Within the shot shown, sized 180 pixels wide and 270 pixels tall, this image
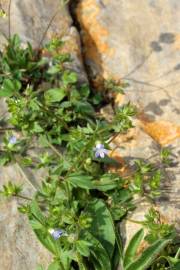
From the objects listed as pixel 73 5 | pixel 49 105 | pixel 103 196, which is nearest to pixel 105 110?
pixel 49 105

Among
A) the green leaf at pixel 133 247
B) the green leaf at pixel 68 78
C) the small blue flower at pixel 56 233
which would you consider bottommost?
the green leaf at pixel 133 247

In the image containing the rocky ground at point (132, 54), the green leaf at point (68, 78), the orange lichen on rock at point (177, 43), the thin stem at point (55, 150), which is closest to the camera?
the thin stem at point (55, 150)

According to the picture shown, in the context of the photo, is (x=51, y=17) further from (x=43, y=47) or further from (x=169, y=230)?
(x=169, y=230)

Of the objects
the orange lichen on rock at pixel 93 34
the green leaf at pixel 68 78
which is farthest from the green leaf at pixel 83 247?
the orange lichen on rock at pixel 93 34

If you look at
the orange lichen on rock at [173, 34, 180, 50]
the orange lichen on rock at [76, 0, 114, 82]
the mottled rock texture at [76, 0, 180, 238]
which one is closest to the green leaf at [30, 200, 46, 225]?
the mottled rock texture at [76, 0, 180, 238]

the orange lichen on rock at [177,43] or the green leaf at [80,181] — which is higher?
the orange lichen on rock at [177,43]

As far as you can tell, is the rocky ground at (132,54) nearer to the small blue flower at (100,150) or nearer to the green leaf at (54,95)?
the green leaf at (54,95)

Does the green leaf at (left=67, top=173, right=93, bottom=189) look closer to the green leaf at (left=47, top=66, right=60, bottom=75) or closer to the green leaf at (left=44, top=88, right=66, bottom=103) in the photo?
the green leaf at (left=44, top=88, right=66, bottom=103)

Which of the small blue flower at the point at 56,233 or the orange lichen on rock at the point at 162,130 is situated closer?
the small blue flower at the point at 56,233
